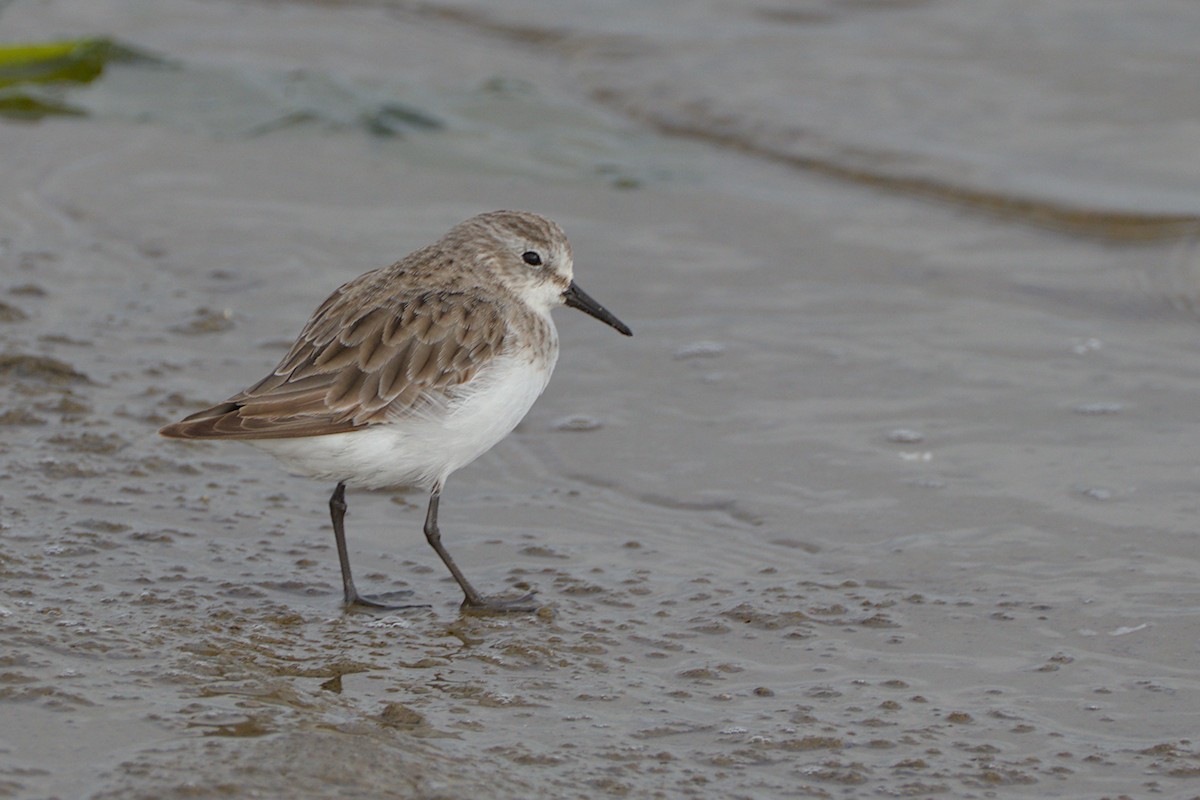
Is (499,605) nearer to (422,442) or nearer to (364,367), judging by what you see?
(422,442)

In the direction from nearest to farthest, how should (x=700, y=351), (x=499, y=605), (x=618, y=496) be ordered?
(x=499, y=605), (x=618, y=496), (x=700, y=351)

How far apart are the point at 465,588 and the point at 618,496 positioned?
40.3 inches

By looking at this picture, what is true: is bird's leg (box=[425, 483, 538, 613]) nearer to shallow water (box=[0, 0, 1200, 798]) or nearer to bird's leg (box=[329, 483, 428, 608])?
shallow water (box=[0, 0, 1200, 798])

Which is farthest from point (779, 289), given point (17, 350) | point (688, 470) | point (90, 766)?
point (90, 766)

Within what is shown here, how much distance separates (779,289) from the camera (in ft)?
24.7

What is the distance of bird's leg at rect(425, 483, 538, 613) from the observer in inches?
191

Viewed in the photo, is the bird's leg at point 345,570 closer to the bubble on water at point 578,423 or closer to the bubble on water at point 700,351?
the bubble on water at point 578,423

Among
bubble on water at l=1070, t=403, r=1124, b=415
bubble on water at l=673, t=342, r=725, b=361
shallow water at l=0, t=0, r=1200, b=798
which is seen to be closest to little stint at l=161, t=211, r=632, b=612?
shallow water at l=0, t=0, r=1200, b=798

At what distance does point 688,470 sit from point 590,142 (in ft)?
13.2

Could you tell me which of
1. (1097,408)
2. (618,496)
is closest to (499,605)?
(618,496)

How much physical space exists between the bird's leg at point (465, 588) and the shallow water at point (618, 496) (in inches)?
3.2

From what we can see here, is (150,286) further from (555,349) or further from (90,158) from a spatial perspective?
(555,349)

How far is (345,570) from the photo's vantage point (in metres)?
4.91

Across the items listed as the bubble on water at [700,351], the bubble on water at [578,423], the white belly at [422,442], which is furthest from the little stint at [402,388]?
the bubble on water at [700,351]
